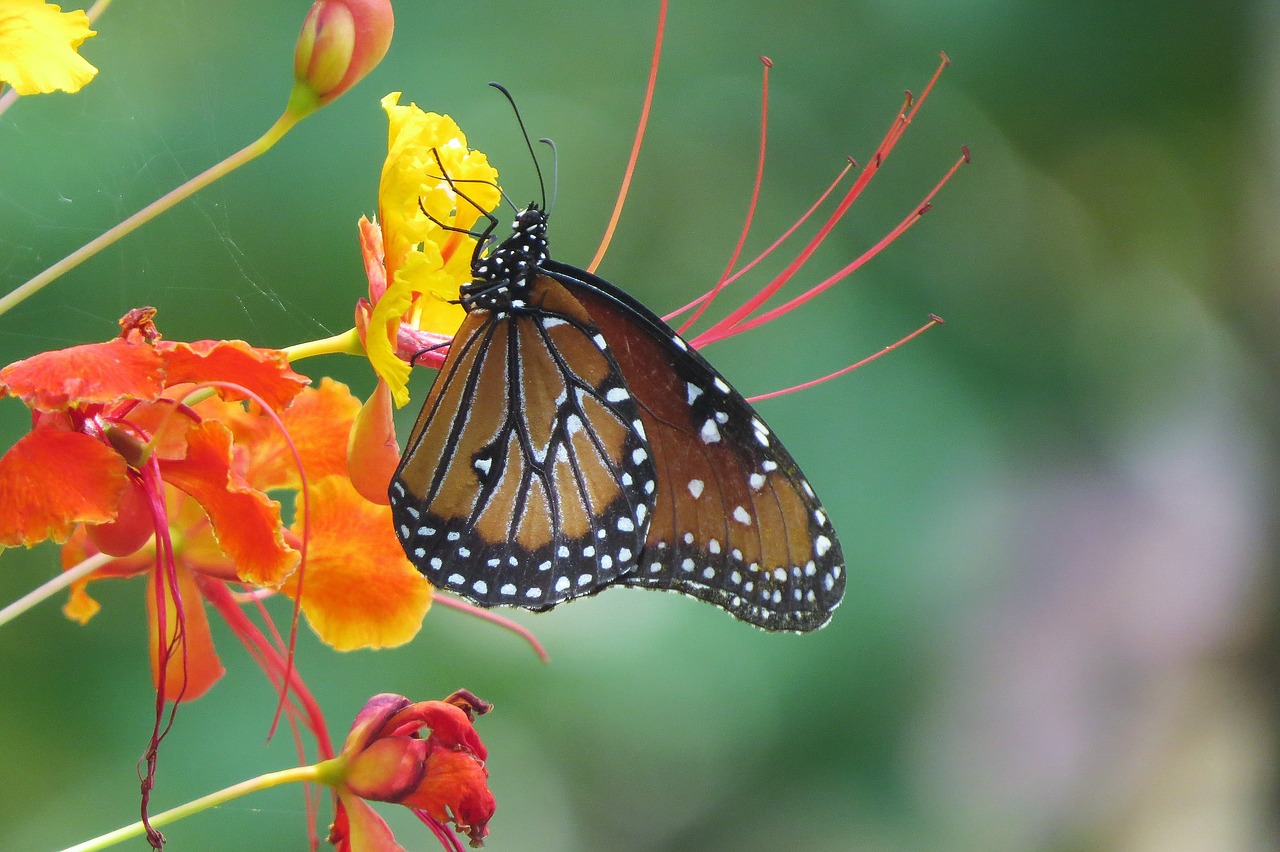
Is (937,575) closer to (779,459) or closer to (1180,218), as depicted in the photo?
(1180,218)

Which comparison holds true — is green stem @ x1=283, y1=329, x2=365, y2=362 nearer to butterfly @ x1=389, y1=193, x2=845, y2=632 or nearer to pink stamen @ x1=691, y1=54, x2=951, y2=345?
butterfly @ x1=389, y1=193, x2=845, y2=632

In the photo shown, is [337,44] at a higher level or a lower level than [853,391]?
higher

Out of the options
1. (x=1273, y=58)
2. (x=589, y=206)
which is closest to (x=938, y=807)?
(x=589, y=206)

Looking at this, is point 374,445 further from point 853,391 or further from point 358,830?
point 853,391

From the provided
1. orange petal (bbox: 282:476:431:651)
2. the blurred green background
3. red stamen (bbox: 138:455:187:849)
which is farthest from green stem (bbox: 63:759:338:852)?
the blurred green background

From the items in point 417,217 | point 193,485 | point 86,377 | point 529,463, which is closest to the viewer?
point 86,377

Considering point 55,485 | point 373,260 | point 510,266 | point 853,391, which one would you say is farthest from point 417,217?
point 853,391
